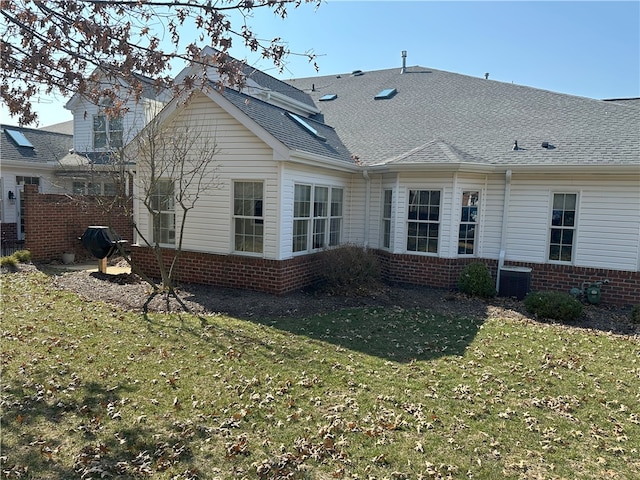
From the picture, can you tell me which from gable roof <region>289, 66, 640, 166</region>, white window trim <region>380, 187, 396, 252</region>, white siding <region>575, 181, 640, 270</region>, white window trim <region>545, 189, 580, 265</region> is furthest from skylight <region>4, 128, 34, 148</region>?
white siding <region>575, 181, 640, 270</region>

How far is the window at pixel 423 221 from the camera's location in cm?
1169

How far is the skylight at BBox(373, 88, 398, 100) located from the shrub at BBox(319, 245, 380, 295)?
28.9 ft

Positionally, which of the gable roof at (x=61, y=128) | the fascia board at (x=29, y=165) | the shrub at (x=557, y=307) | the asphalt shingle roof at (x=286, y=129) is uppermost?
the gable roof at (x=61, y=128)

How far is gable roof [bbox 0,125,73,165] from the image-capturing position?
17.3m

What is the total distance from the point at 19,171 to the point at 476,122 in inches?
667

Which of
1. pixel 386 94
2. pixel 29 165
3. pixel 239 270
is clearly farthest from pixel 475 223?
pixel 29 165

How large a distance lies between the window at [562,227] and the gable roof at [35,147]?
54.4 ft

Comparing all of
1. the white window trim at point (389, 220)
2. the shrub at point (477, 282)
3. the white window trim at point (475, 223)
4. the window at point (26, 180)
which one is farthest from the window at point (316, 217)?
the window at point (26, 180)

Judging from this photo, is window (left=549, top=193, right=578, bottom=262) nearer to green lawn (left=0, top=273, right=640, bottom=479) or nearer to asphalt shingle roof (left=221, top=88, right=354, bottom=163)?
green lawn (left=0, top=273, right=640, bottom=479)

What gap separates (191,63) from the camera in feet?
19.6

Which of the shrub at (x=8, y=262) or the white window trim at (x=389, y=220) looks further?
the white window trim at (x=389, y=220)

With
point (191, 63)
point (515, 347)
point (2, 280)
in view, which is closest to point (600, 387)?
point (515, 347)

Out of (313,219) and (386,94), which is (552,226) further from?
(386,94)

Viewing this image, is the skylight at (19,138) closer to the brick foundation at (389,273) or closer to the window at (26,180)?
the window at (26,180)
